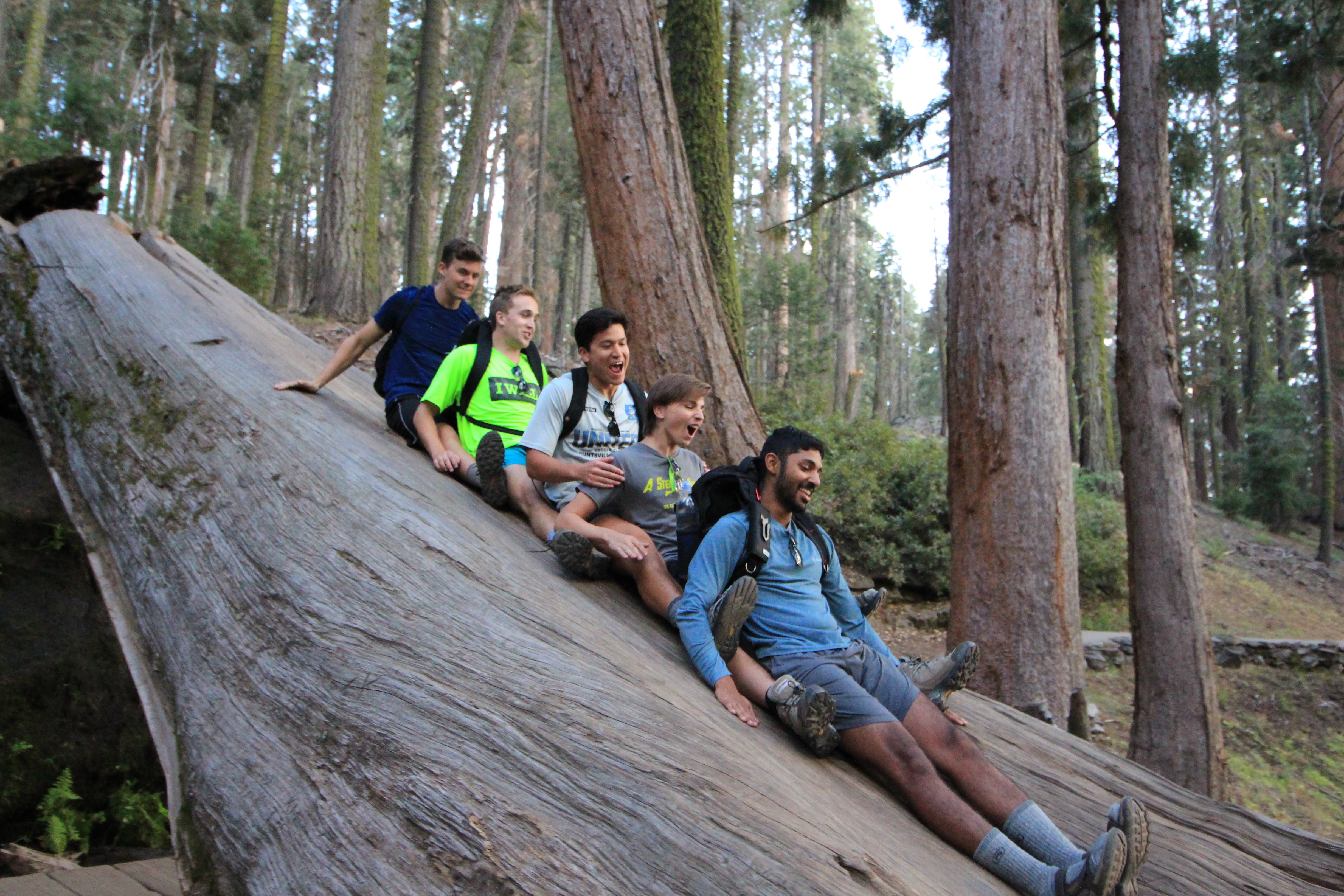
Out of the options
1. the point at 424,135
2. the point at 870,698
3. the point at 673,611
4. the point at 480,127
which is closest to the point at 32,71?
the point at 424,135

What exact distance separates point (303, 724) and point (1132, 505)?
19.1 feet

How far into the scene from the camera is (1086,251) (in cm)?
1069

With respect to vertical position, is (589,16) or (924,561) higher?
(589,16)

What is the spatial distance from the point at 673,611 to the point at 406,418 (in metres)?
2.24

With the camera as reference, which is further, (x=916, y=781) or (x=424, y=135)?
(x=424, y=135)

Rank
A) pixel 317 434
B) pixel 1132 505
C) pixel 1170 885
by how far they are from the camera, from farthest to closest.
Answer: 1. pixel 1132 505
2. pixel 317 434
3. pixel 1170 885

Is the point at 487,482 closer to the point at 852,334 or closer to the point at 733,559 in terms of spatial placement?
the point at 733,559

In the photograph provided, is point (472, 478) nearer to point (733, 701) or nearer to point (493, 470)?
point (493, 470)

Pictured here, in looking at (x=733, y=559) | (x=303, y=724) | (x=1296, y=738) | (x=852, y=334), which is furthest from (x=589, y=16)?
(x=852, y=334)

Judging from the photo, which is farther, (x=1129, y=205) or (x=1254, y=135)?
(x=1254, y=135)

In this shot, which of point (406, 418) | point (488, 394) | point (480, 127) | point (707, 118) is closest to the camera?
point (488, 394)

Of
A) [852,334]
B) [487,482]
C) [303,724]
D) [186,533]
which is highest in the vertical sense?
[852,334]

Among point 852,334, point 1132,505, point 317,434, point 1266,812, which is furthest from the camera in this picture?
point 852,334

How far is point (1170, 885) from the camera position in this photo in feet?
10.3
